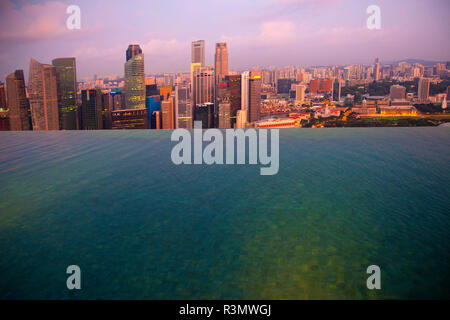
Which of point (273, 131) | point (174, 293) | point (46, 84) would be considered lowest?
point (174, 293)

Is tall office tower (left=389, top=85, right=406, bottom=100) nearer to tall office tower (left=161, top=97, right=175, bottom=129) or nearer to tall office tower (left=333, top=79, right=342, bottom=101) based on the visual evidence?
tall office tower (left=333, top=79, right=342, bottom=101)

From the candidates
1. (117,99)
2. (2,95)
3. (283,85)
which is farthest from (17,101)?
(283,85)

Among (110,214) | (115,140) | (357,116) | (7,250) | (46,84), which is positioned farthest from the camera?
(46,84)

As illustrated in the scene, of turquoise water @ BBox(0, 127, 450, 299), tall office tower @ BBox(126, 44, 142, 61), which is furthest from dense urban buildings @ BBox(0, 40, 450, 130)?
turquoise water @ BBox(0, 127, 450, 299)

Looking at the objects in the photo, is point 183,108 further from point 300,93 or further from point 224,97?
point 300,93

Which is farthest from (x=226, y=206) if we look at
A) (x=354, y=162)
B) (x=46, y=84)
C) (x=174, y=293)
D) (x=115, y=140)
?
(x=46, y=84)

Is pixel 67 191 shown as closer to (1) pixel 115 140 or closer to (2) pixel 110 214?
(2) pixel 110 214
